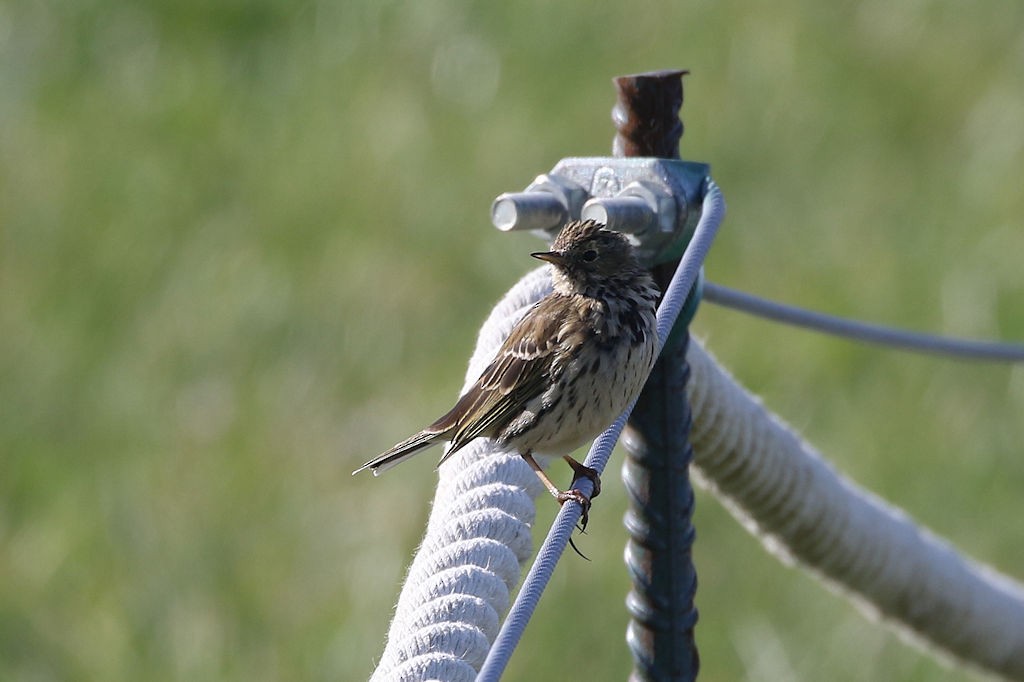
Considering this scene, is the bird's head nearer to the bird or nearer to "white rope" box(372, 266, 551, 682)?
the bird

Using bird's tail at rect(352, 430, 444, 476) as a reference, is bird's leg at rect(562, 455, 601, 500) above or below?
above

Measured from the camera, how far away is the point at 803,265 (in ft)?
24.9

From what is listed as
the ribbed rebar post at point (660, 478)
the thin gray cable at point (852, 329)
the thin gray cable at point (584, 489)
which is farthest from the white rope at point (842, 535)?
the thin gray cable at point (584, 489)

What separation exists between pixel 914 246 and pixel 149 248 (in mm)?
4065

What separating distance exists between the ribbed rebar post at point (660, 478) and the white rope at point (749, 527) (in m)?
0.28

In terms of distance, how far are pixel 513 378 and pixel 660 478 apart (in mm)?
479

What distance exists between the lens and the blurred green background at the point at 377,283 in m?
6.14

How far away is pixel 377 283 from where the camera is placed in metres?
7.74

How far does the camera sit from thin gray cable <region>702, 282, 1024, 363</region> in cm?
368

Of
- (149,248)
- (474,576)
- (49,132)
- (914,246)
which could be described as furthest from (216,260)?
(474,576)

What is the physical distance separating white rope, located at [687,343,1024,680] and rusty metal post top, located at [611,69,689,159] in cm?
59

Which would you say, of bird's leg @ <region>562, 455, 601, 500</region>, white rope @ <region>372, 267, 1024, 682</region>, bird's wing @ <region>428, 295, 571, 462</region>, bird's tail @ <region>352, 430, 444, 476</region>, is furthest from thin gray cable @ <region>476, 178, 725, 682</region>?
bird's tail @ <region>352, 430, 444, 476</region>

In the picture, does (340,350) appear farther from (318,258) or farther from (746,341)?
(746,341)

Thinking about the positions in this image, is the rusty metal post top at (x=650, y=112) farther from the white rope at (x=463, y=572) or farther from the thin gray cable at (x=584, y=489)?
the white rope at (x=463, y=572)
